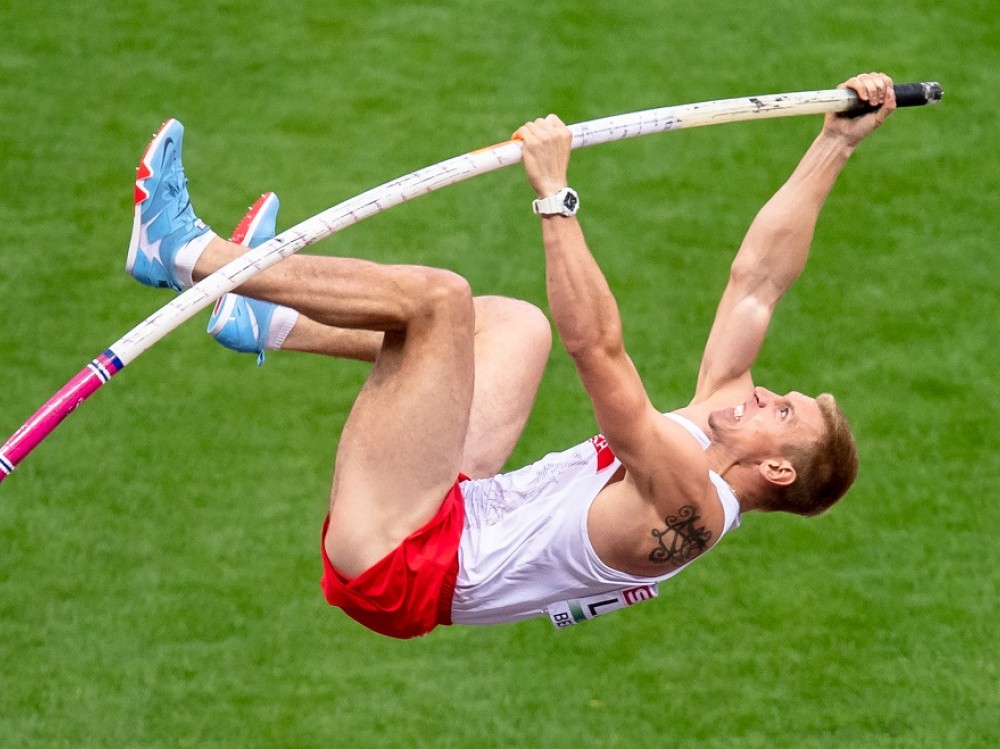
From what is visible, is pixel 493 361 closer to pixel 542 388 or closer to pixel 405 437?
pixel 405 437

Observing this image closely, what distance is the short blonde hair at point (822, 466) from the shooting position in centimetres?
693

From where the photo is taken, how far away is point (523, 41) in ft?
41.9

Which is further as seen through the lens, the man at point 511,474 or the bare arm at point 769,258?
the bare arm at point 769,258

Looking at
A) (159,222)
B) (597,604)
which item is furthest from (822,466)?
(159,222)

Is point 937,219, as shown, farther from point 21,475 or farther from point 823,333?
point 21,475

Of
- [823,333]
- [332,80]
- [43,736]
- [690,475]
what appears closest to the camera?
[690,475]

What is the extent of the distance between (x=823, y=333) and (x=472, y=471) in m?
4.12

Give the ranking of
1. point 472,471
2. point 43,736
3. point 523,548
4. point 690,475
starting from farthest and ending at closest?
point 43,736 < point 472,471 < point 523,548 < point 690,475

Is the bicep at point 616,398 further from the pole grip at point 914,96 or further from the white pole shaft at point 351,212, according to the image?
the pole grip at point 914,96

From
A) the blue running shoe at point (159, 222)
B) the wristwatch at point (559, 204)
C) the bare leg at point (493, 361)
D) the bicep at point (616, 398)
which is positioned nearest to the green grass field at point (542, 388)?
the bare leg at point (493, 361)

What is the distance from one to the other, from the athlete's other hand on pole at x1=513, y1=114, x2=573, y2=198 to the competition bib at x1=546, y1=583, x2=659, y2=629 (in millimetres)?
1595

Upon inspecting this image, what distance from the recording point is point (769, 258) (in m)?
7.75


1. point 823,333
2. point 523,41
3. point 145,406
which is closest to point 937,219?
point 823,333

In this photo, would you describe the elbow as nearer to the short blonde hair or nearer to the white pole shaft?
the white pole shaft
